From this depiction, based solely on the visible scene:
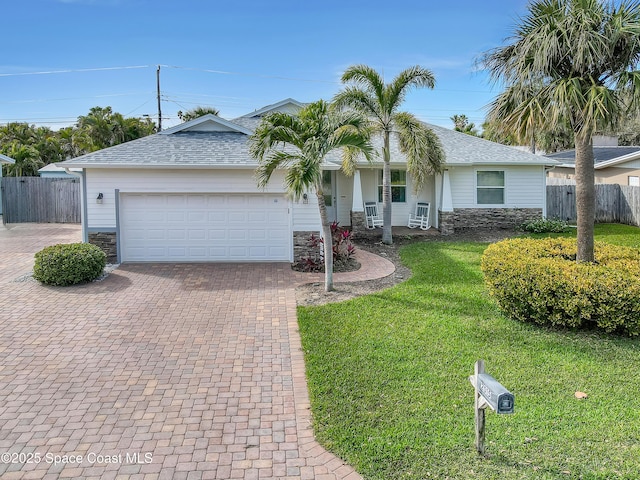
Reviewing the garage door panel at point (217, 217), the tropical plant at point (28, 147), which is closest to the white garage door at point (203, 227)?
the garage door panel at point (217, 217)

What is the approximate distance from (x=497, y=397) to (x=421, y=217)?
16102mm

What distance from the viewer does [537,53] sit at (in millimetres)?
8180

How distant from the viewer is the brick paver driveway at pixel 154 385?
4.50 meters

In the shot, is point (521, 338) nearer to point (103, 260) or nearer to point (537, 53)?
point (537, 53)

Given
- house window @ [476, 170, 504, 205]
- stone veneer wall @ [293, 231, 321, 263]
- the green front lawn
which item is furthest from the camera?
house window @ [476, 170, 504, 205]

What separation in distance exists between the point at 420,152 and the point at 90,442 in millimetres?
12757

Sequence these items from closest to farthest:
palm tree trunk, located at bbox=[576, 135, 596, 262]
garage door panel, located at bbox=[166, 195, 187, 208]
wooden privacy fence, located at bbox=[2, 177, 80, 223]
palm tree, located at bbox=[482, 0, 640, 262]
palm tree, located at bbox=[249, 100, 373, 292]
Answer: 1. palm tree, located at bbox=[482, 0, 640, 262]
2. palm tree trunk, located at bbox=[576, 135, 596, 262]
3. palm tree, located at bbox=[249, 100, 373, 292]
4. garage door panel, located at bbox=[166, 195, 187, 208]
5. wooden privacy fence, located at bbox=[2, 177, 80, 223]

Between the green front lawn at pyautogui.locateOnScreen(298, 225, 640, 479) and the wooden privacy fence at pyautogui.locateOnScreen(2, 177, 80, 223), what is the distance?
19.5 meters

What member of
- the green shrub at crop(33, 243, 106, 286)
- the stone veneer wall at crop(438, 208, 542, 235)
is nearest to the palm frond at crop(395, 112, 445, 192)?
the stone veneer wall at crop(438, 208, 542, 235)

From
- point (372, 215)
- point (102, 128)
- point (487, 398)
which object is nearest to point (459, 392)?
point (487, 398)

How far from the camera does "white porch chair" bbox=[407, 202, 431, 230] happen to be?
64.2 feet

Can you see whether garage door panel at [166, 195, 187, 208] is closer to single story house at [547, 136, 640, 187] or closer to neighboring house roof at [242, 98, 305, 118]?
neighboring house roof at [242, 98, 305, 118]

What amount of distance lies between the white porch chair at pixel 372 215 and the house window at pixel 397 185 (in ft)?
1.54

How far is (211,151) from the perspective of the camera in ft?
47.1
